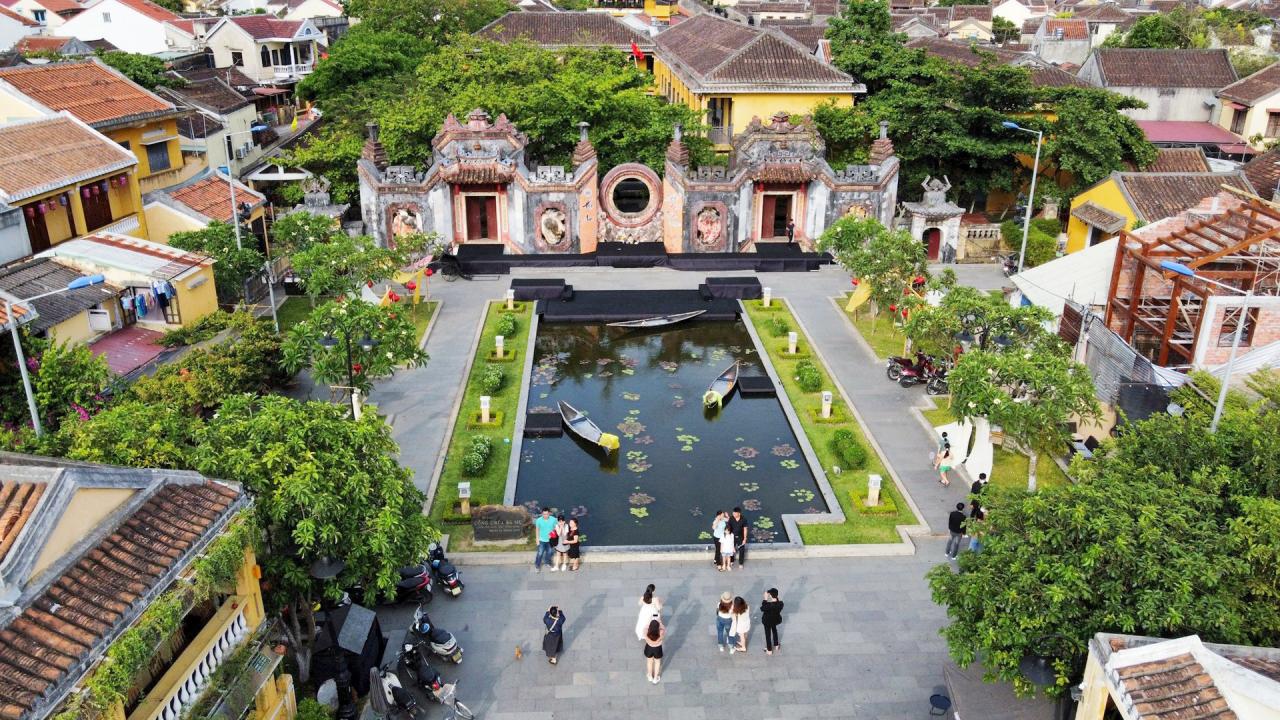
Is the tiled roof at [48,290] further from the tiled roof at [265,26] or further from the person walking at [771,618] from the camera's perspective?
the tiled roof at [265,26]

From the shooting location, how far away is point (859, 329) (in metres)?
35.4

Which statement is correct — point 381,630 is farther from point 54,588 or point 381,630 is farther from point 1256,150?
point 1256,150

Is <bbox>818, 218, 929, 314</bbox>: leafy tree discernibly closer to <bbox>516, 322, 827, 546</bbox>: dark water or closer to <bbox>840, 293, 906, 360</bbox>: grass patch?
<bbox>840, 293, 906, 360</bbox>: grass patch

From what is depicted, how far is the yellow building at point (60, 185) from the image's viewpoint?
29297 millimetres

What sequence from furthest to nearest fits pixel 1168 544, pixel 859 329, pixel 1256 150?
pixel 1256 150, pixel 859 329, pixel 1168 544

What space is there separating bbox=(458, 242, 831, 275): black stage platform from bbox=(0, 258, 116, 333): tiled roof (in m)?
16.0

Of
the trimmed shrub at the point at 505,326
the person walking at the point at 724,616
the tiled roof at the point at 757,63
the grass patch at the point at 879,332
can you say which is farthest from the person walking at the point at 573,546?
the tiled roof at the point at 757,63

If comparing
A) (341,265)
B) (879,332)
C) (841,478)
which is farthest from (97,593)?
(879,332)

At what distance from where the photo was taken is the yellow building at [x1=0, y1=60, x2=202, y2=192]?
33.6 meters

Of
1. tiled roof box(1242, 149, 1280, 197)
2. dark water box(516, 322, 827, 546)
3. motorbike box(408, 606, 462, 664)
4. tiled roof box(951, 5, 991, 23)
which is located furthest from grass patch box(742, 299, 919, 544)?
tiled roof box(951, 5, 991, 23)

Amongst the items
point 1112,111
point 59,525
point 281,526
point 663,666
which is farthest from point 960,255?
point 59,525

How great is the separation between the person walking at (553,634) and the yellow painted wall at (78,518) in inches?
312

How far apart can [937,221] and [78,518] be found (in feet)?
125

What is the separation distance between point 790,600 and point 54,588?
13.5 metres
